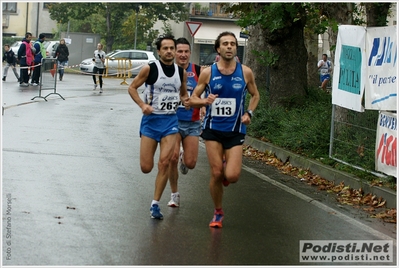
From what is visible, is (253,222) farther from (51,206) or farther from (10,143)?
(10,143)

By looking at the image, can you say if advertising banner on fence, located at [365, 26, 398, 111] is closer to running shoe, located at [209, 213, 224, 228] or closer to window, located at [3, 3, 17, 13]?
running shoe, located at [209, 213, 224, 228]

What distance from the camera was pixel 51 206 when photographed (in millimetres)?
9016

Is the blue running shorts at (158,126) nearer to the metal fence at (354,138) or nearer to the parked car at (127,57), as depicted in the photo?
the metal fence at (354,138)

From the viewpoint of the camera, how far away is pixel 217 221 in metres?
8.52

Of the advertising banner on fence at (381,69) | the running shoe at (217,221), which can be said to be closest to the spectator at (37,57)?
the advertising banner on fence at (381,69)

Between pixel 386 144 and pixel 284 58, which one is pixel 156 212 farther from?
pixel 284 58

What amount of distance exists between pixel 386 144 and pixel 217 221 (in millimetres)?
3228

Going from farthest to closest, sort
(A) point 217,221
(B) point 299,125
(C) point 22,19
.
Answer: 1. (C) point 22,19
2. (B) point 299,125
3. (A) point 217,221

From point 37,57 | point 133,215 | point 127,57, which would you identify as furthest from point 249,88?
point 127,57

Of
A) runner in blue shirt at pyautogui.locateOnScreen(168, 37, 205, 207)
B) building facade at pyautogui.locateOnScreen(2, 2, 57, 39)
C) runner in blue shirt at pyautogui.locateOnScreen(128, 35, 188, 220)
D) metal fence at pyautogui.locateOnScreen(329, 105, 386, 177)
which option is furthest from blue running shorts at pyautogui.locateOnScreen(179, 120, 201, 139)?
building facade at pyautogui.locateOnScreen(2, 2, 57, 39)

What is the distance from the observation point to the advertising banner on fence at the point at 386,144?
10.4m

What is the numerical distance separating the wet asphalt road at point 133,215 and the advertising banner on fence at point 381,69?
4.82 feet

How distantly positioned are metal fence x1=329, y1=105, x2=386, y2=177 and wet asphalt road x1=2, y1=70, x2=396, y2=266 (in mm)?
888

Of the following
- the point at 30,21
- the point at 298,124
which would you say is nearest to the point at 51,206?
the point at 298,124
